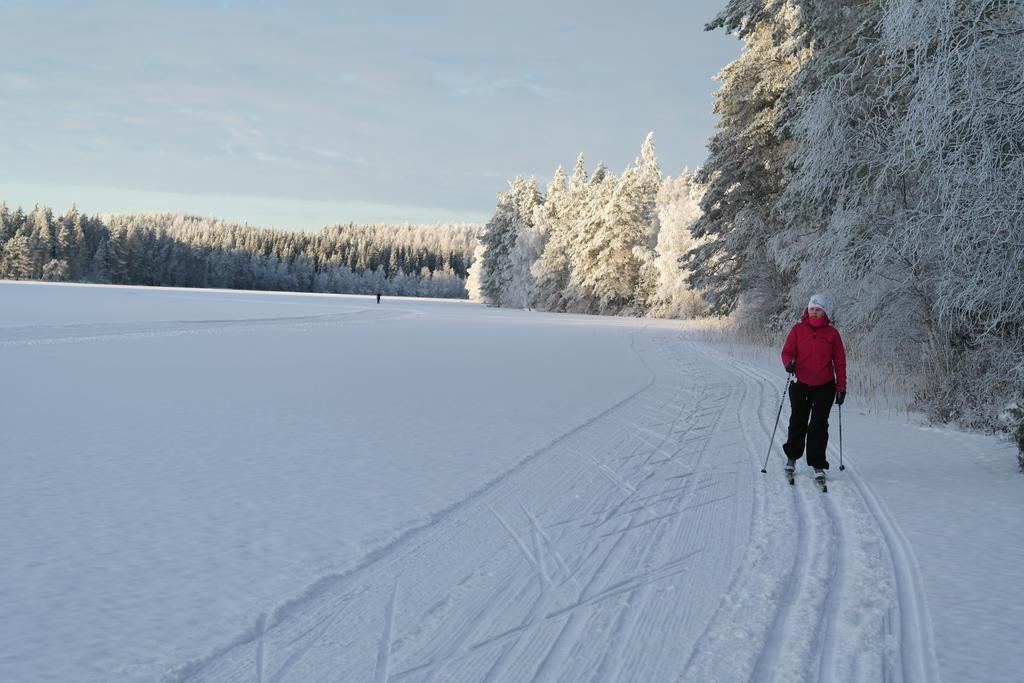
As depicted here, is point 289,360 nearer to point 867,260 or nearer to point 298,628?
point 867,260

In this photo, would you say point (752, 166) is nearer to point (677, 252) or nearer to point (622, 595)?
point (622, 595)

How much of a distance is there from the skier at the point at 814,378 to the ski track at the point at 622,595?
0.45 meters

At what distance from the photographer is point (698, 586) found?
4.53 meters

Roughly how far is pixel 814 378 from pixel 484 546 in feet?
14.1

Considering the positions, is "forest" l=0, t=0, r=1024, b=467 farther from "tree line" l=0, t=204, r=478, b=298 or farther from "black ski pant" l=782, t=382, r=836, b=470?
"tree line" l=0, t=204, r=478, b=298

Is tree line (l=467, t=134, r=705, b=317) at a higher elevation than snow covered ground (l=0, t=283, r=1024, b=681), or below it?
higher

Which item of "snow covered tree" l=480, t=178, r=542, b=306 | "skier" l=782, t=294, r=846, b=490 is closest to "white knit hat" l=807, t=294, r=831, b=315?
"skier" l=782, t=294, r=846, b=490

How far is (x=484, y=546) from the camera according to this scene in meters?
5.18

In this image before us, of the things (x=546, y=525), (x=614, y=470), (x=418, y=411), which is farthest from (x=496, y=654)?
(x=418, y=411)

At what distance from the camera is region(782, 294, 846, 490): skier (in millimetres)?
7594

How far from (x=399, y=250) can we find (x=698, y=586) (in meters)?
186

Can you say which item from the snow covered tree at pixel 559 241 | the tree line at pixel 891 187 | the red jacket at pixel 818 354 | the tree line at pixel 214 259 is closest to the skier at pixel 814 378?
the red jacket at pixel 818 354

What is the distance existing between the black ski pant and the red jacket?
4.0 inches

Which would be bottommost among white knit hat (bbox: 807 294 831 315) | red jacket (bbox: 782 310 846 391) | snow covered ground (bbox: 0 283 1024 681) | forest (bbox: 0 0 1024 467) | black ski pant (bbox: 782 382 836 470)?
snow covered ground (bbox: 0 283 1024 681)
